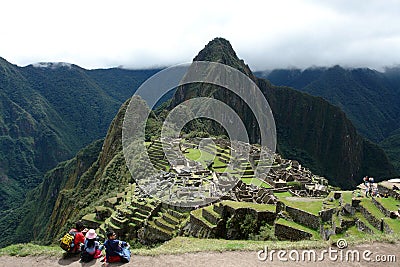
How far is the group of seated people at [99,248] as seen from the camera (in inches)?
283

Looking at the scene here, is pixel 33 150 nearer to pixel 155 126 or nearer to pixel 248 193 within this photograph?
pixel 155 126

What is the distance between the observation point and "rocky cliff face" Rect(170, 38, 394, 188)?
390ft

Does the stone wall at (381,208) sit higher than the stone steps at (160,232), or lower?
higher

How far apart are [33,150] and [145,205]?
6797 inches

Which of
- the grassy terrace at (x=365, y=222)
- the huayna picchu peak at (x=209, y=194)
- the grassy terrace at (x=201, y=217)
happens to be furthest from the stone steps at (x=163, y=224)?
the grassy terrace at (x=365, y=222)

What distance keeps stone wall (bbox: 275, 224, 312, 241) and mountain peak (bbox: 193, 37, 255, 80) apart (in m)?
107

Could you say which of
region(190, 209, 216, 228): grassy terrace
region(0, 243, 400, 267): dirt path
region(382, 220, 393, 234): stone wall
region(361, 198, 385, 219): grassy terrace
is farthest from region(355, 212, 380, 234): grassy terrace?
region(190, 209, 216, 228): grassy terrace

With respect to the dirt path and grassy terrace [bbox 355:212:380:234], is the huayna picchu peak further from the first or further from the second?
the dirt path

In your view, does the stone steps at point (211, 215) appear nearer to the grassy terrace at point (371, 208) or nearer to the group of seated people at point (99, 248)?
the grassy terrace at point (371, 208)

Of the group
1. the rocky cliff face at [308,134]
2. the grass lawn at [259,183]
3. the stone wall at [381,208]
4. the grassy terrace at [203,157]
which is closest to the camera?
the stone wall at [381,208]

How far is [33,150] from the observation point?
174250 mm

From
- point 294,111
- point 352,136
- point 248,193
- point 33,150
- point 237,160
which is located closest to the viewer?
point 248,193

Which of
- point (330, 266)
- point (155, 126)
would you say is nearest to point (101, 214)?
point (330, 266)

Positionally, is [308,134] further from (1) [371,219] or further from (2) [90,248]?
(2) [90,248]
